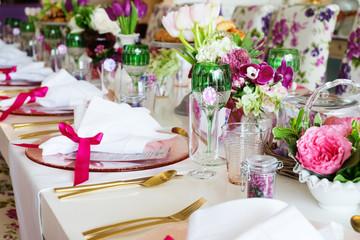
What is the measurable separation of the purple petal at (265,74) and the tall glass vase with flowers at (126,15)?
0.95 m

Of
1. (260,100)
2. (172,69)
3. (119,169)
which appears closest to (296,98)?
(260,100)

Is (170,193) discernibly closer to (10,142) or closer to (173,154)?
(173,154)

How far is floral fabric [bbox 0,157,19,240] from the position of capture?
129cm

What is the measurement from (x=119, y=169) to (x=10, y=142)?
341 mm

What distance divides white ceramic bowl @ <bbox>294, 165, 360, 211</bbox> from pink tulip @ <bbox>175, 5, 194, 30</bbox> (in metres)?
0.56

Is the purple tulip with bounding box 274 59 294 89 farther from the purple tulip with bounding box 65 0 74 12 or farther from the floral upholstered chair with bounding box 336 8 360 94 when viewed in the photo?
the purple tulip with bounding box 65 0 74 12

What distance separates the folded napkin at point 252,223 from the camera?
20.1 inches

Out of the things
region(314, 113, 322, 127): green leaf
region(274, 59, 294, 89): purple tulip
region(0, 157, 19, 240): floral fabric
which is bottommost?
region(0, 157, 19, 240): floral fabric

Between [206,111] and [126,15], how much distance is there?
3.33 ft

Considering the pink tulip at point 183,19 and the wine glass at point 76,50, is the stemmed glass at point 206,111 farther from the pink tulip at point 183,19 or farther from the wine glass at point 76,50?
the wine glass at point 76,50

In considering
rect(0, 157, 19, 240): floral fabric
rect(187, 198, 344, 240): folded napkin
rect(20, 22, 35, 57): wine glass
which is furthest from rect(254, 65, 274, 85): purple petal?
rect(20, 22, 35, 57): wine glass

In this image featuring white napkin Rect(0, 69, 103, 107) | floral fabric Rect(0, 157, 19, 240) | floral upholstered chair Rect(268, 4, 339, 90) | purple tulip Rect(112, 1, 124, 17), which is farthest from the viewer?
floral upholstered chair Rect(268, 4, 339, 90)

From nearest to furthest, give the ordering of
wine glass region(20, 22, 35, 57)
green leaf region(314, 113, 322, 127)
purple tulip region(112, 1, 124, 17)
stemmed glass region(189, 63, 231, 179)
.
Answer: green leaf region(314, 113, 322, 127)
stemmed glass region(189, 63, 231, 179)
purple tulip region(112, 1, 124, 17)
wine glass region(20, 22, 35, 57)

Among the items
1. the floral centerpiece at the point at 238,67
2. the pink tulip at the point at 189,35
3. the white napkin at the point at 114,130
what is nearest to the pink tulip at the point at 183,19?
the floral centerpiece at the point at 238,67
